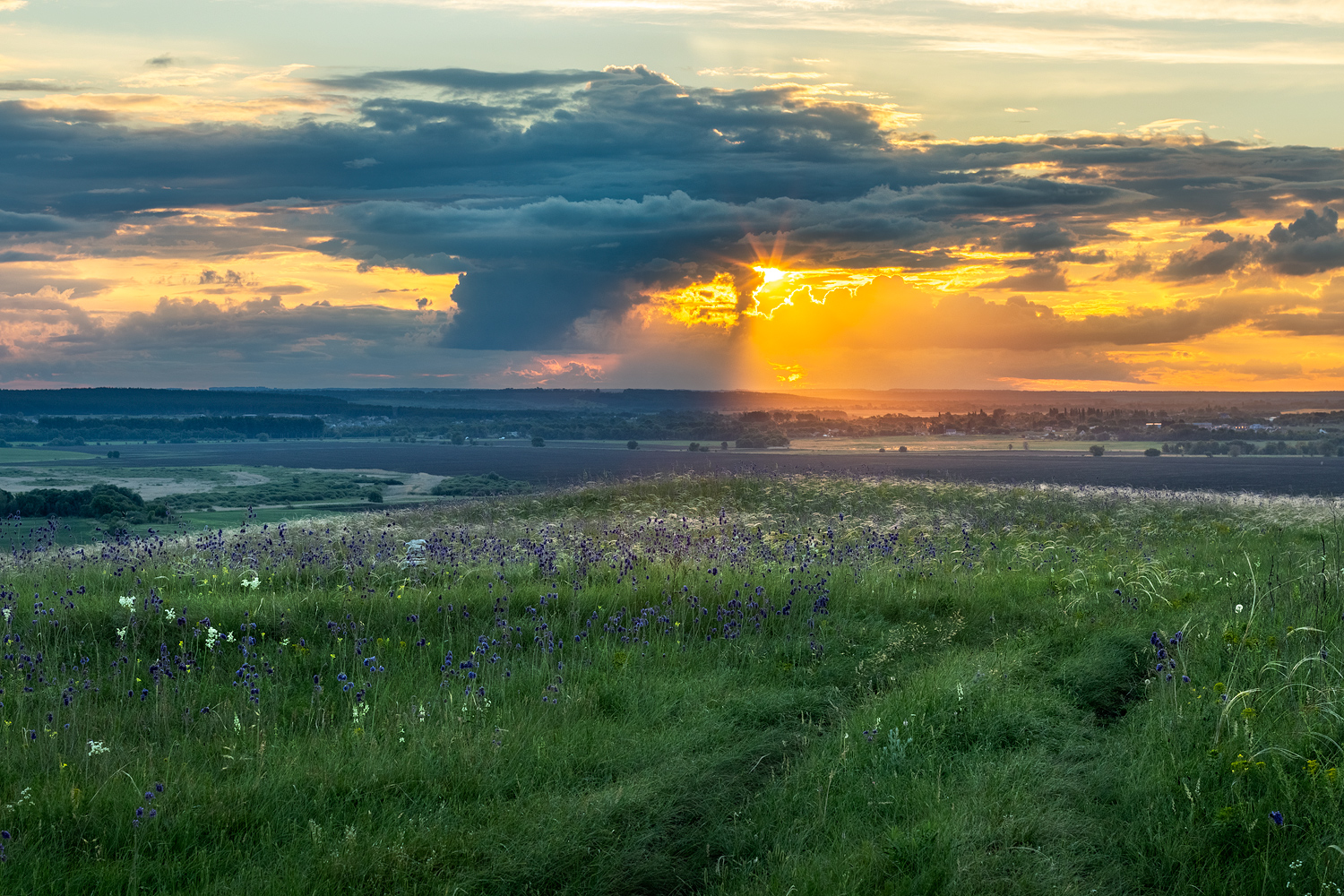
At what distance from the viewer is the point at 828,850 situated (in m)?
5.19

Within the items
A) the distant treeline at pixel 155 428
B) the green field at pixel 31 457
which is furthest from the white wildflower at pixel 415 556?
the distant treeline at pixel 155 428

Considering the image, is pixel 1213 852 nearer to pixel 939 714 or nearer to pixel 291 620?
pixel 939 714

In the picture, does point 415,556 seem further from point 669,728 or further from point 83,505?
point 83,505

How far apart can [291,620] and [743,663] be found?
14.7ft

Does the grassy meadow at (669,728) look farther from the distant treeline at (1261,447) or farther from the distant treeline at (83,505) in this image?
the distant treeline at (1261,447)

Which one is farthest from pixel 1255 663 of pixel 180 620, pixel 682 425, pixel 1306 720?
pixel 682 425

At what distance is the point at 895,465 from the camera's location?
6278cm

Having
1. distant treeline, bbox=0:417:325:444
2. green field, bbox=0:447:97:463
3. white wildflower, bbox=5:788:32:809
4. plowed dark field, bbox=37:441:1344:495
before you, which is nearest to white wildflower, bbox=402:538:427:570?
white wildflower, bbox=5:788:32:809

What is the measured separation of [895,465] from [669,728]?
5780 centimetres

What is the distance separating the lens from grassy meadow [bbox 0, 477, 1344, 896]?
503 centimetres

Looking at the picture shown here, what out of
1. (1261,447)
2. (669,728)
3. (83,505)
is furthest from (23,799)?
(1261,447)

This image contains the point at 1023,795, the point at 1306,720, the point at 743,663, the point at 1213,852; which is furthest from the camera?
the point at 743,663

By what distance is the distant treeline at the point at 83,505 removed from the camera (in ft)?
111

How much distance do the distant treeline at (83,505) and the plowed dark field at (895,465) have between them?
15739 millimetres
